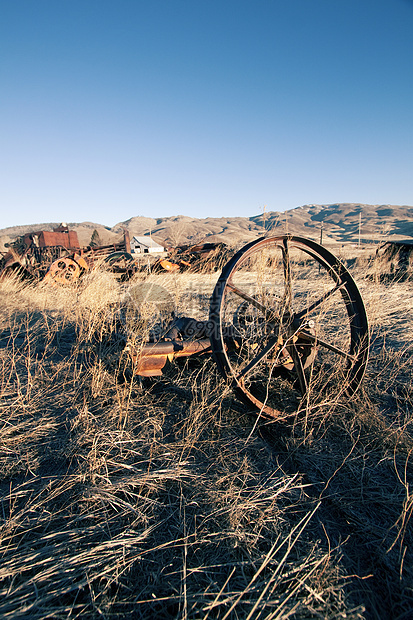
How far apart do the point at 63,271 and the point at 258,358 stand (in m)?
6.70

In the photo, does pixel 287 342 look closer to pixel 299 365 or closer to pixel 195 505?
pixel 299 365

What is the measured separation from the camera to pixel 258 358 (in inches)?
95.7

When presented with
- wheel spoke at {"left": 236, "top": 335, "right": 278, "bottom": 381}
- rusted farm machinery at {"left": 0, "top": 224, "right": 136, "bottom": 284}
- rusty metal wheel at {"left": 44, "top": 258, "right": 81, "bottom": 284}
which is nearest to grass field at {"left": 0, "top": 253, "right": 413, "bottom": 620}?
wheel spoke at {"left": 236, "top": 335, "right": 278, "bottom": 381}

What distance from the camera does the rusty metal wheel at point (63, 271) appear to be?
286 inches

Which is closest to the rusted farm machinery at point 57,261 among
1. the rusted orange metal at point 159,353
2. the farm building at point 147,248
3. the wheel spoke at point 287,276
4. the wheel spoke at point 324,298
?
the farm building at point 147,248

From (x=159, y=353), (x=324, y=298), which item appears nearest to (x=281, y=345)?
(x=324, y=298)

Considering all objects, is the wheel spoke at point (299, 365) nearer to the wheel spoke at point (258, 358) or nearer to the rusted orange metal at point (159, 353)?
the wheel spoke at point (258, 358)

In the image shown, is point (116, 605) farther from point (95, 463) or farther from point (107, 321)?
point (107, 321)

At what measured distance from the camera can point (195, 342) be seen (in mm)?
2812

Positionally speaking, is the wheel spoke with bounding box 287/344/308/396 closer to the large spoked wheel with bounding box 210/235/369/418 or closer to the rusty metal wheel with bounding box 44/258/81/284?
the large spoked wheel with bounding box 210/235/369/418

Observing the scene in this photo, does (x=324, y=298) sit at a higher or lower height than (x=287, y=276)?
lower

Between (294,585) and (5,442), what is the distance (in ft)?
6.13

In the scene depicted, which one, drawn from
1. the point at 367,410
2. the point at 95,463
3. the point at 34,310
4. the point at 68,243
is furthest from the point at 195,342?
Answer: the point at 68,243

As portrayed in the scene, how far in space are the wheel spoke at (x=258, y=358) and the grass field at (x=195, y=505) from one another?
14.7 inches
